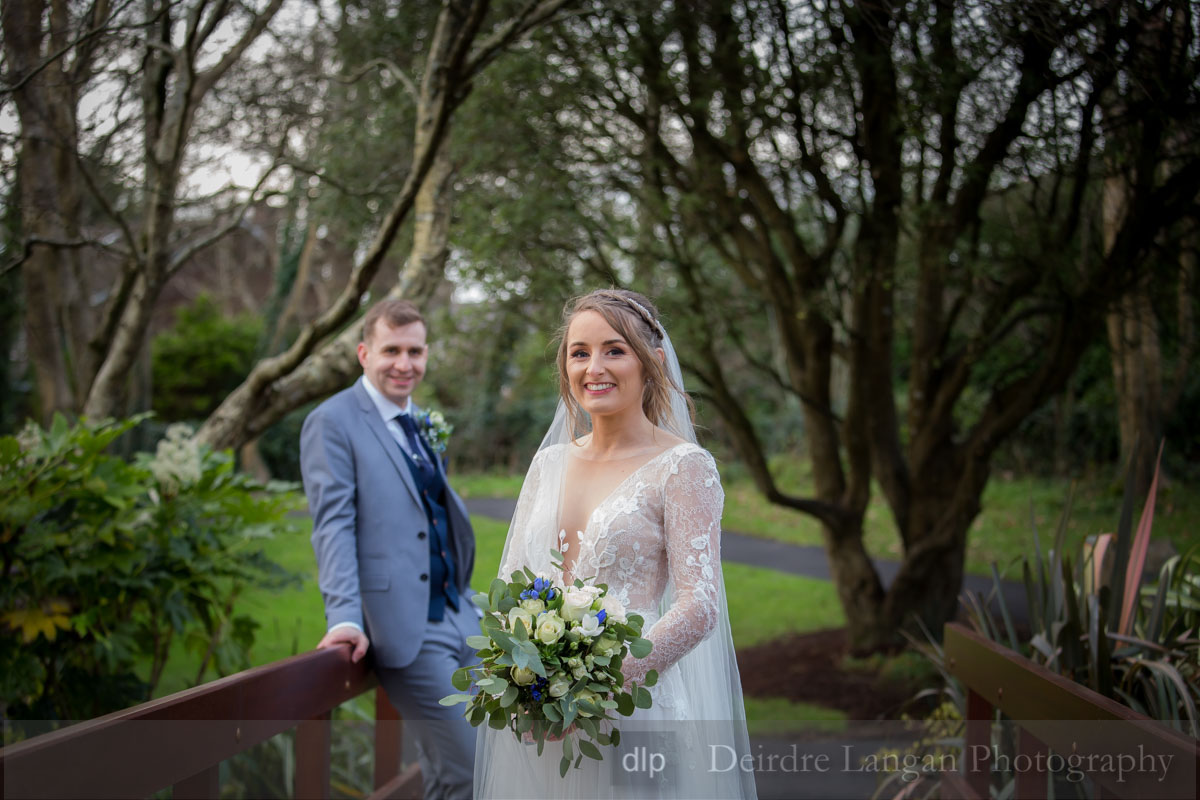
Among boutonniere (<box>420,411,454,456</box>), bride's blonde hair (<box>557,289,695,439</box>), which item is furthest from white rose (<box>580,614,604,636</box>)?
boutonniere (<box>420,411,454,456</box>)

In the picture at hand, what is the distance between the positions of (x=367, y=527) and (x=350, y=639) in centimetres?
38

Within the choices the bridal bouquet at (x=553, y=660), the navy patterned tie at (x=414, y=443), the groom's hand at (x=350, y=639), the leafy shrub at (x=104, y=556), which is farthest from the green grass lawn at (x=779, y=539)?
the bridal bouquet at (x=553, y=660)

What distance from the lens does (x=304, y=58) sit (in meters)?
7.48

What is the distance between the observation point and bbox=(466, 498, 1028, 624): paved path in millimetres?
9992

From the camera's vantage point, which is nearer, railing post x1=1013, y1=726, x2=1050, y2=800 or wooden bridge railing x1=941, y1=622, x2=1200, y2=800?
wooden bridge railing x1=941, y1=622, x2=1200, y2=800

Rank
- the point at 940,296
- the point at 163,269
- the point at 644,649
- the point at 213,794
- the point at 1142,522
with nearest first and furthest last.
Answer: the point at 644,649
the point at 213,794
the point at 1142,522
the point at 163,269
the point at 940,296

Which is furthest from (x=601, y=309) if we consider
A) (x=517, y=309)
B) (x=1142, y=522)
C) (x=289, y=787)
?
(x=517, y=309)

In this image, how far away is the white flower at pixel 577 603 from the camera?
1990mm

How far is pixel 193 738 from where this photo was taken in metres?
2.15

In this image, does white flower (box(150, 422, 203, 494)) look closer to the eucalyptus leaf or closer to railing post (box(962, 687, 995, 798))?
the eucalyptus leaf

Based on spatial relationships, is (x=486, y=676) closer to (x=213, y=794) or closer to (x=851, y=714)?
(x=213, y=794)

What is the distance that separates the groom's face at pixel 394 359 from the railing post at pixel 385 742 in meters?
1.23

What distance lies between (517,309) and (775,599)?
4715 mm

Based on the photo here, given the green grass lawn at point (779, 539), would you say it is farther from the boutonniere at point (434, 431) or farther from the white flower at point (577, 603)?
the white flower at point (577, 603)
